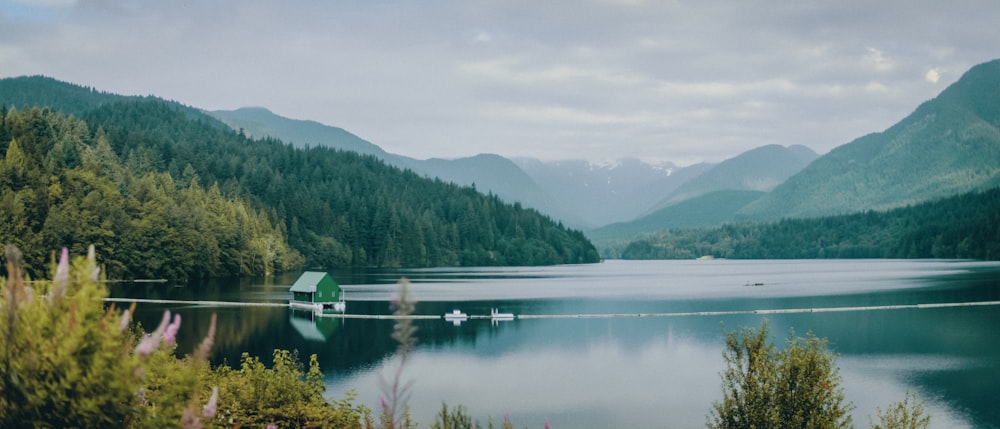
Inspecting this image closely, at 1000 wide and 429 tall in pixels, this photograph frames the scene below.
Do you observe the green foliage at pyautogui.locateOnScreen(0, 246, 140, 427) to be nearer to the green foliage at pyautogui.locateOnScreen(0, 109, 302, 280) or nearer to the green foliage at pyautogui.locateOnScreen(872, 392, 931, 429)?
the green foliage at pyautogui.locateOnScreen(872, 392, 931, 429)

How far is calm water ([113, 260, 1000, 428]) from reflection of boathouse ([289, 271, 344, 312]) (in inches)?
94.9

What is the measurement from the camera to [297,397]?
24.8m

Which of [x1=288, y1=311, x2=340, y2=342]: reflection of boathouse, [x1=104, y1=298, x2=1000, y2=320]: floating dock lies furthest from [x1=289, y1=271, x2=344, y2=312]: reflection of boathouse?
[x1=104, y1=298, x2=1000, y2=320]: floating dock

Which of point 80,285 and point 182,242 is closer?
point 80,285

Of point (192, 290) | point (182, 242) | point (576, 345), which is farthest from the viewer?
point (182, 242)

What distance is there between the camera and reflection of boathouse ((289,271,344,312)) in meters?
84.6

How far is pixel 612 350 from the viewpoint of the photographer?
6000 cm

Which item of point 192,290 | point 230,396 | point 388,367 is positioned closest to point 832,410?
point 230,396

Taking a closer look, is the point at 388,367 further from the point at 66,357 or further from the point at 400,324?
the point at 400,324

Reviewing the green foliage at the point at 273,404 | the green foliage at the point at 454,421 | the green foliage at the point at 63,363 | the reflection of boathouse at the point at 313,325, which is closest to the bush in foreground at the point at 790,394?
the green foliage at the point at 454,421

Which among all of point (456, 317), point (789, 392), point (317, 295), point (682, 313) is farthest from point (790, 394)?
point (317, 295)

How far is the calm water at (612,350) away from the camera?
129 ft

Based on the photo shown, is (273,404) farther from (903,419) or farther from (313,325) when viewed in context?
(313,325)

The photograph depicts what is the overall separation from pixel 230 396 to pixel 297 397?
73.7 inches
